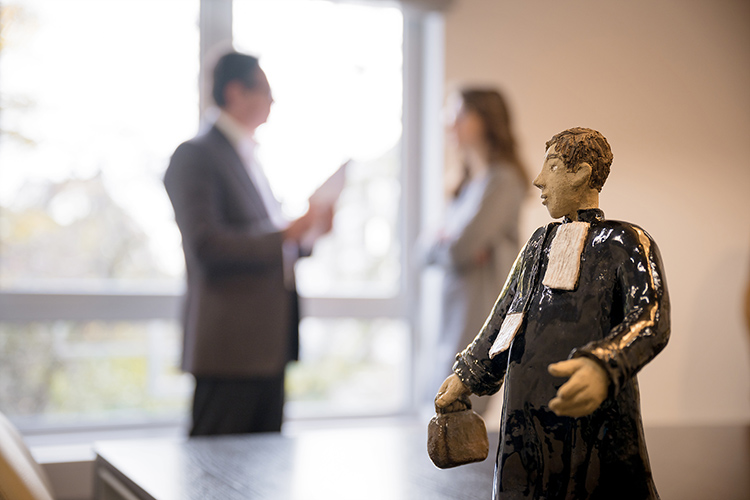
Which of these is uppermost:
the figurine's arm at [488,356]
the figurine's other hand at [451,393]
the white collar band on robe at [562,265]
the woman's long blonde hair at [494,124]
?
the woman's long blonde hair at [494,124]

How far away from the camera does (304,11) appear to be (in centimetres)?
269

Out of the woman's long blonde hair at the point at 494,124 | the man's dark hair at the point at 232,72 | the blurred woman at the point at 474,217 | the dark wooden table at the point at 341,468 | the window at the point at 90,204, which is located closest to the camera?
the dark wooden table at the point at 341,468

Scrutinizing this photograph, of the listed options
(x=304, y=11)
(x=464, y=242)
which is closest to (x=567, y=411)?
(x=464, y=242)

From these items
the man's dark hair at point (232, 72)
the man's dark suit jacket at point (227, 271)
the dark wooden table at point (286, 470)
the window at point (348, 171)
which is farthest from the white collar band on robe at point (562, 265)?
the window at point (348, 171)

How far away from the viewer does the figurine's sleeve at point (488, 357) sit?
48 cm

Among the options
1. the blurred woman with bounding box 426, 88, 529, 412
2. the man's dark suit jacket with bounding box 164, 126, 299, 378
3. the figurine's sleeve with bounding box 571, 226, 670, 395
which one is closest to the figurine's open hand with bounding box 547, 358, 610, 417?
the figurine's sleeve with bounding box 571, 226, 670, 395

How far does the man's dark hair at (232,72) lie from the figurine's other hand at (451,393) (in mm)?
1415

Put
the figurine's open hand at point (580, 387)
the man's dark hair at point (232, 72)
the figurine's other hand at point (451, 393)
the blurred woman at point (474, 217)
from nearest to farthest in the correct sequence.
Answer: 1. the figurine's open hand at point (580, 387)
2. the figurine's other hand at point (451, 393)
3. the blurred woman at point (474, 217)
4. the man's dark hair at point (232, 72)

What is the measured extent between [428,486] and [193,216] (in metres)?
1.05

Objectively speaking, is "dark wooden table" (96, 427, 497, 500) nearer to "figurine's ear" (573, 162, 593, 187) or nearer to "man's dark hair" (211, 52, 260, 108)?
"figurine's ear" (573, 162, 593, 187)

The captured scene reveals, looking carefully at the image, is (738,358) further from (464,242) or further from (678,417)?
(464,242)

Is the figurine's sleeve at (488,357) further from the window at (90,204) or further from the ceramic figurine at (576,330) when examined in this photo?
the window at (90,204)

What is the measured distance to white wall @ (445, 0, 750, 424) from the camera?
54 cm

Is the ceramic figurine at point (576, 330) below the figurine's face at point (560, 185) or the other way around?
below
